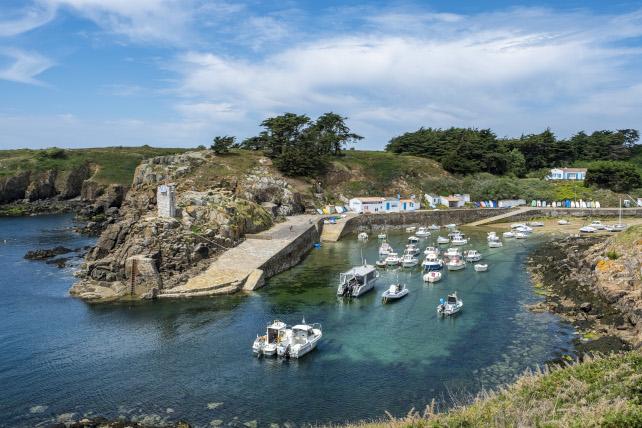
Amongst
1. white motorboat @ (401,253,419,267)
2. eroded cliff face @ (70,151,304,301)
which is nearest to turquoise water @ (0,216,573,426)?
eroded cliff face @ (70,151,304,301)

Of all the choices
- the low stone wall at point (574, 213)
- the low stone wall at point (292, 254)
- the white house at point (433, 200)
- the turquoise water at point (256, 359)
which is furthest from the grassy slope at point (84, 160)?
the low stone wall at point (574, 213)

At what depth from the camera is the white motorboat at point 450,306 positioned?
133 feet

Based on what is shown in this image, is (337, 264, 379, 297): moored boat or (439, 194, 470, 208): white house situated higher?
(439, 194, 470, 208): white house

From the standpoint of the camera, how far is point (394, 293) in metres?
Result: 45.4

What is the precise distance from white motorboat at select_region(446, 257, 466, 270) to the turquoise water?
5076mm

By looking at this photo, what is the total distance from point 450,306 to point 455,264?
16.5m

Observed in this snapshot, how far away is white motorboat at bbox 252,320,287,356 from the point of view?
1289 inches

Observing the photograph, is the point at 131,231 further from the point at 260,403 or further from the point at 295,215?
the point at 295,215

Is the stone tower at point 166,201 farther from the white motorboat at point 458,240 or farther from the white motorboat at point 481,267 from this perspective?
the white motorboat at point 458,240

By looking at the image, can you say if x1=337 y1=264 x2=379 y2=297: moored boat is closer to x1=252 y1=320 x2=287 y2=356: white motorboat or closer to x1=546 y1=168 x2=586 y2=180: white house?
x1=252 y1=320 x2=287 y2=356: white motorboat

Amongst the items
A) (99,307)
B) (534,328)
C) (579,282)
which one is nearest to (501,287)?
(579,282)

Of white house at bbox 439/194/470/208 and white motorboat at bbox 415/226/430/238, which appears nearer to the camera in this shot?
white motorboat at bbox 415/226/430/238

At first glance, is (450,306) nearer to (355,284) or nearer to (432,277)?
(355,284)

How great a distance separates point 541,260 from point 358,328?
30993 mm
